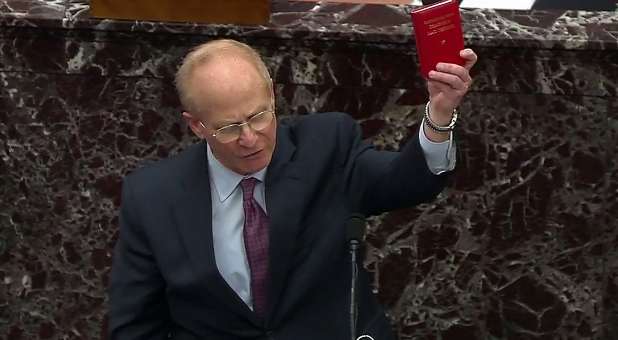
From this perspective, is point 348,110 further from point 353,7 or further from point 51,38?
point 51,38

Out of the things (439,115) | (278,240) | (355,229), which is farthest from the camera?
(278,240)

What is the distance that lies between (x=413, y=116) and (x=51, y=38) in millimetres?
855

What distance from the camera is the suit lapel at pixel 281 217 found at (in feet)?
5.38

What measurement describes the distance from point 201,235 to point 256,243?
0.10 m

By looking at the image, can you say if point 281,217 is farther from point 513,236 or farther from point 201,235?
point 513,236

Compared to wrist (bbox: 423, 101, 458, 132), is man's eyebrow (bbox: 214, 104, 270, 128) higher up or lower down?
higher up

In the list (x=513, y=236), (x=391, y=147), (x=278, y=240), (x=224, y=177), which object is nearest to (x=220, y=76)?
(x=224, y=177)

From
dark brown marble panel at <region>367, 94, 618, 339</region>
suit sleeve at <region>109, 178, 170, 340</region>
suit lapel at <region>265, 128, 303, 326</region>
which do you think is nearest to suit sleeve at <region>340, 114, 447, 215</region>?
suit lapel at <region>265, 128, 303, 326</region>

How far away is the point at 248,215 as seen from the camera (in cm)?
168

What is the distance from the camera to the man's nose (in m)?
1.59

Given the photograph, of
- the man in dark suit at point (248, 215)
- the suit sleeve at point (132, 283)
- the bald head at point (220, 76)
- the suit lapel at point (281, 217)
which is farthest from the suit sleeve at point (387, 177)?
the suit sleeve at point (132, 283)

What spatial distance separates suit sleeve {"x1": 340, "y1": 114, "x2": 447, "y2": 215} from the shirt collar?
0.17 meters

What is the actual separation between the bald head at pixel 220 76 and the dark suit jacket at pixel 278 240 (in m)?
0.14

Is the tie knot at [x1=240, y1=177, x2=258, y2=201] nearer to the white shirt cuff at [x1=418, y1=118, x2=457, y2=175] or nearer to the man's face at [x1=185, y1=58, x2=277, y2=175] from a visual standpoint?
the man's face at [x1=185, y1=58, x2=277, y2=175]
